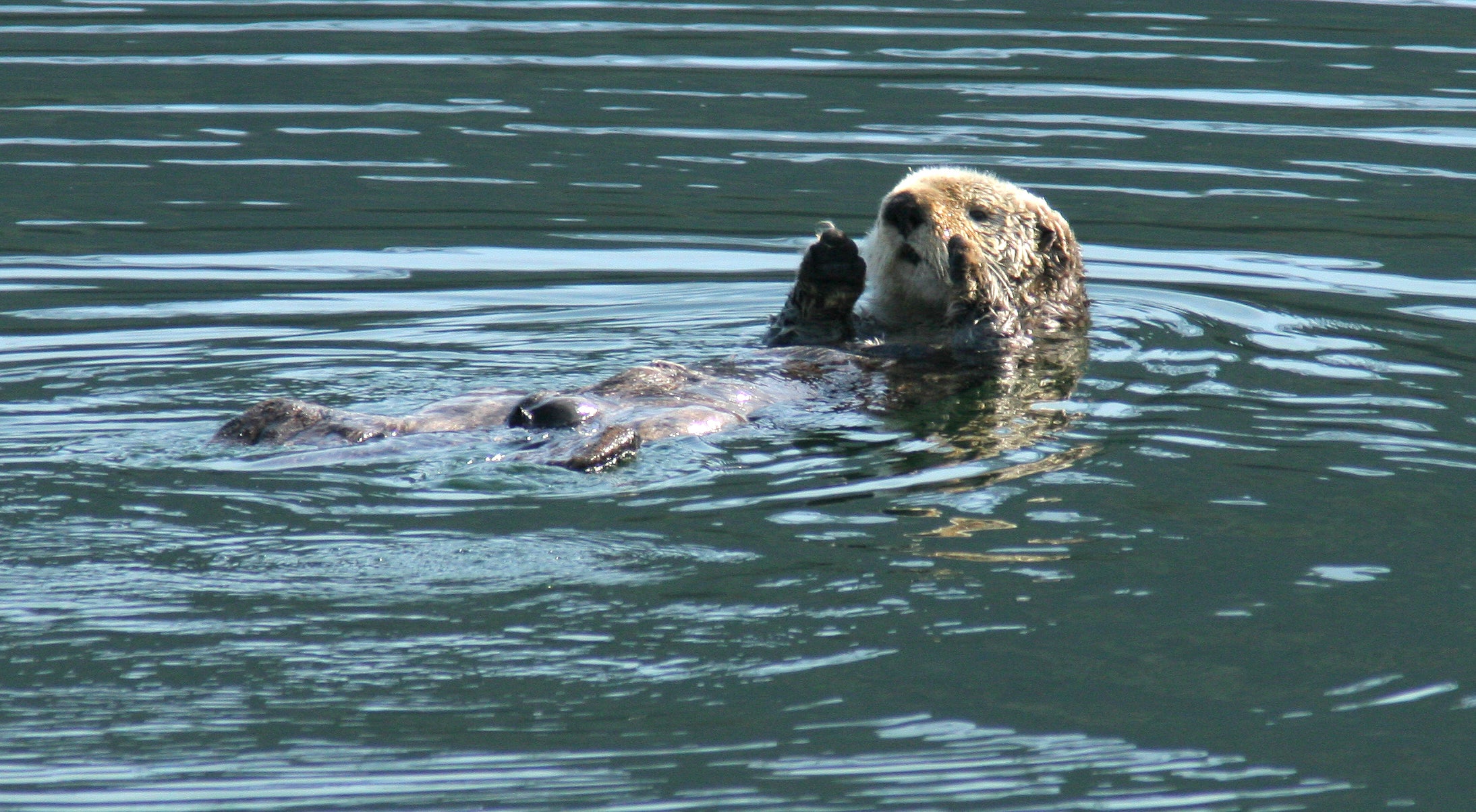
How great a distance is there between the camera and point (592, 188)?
29.7ft

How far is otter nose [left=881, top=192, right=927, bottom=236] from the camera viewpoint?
5734 mm

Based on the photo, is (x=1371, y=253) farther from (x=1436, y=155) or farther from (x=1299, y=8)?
(x=1299, y=8)

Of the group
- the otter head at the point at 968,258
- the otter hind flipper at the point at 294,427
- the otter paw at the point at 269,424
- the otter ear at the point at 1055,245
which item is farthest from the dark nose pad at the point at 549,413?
the otter ear at the point at 1055,245

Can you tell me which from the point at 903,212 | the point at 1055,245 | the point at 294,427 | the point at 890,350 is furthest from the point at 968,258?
the point at 294,427

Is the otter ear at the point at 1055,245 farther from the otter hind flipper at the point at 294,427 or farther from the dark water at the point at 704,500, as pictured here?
the otter hind flipper at the point at 294,427

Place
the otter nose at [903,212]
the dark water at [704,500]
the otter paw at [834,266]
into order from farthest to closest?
1. the otter paw at [834,266]
2. the otter nose at [903,212]
3. the dark water at [704,500]

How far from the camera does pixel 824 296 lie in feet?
19.7

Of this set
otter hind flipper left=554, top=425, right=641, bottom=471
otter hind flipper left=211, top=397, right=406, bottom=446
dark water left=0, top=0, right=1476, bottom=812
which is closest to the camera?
dark water left=0, top=0, right=1476, bottom=812

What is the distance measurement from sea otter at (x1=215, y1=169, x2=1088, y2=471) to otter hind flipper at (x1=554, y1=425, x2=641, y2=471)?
0.07ft

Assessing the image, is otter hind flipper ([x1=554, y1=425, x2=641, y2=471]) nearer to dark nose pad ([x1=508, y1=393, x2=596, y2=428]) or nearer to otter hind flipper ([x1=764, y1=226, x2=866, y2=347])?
dark nose pad ([x1=508, y1=393, x2=596, y2=428])

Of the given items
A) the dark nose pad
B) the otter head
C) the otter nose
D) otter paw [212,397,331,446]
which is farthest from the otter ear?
otter paw [212,397,331,446]

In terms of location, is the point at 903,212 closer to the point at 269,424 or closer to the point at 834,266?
the point at 834,266

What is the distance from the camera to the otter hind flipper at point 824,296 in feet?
19.4

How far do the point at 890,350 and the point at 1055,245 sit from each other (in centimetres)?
92
